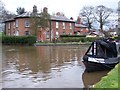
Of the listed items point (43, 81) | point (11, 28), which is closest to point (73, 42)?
point (11, 28)

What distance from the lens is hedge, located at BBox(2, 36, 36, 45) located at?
5394 cm

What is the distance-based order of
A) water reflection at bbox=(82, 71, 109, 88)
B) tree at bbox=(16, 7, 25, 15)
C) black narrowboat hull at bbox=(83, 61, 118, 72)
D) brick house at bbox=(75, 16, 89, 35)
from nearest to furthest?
water reflection at bbox=(82, 71, 109, 88) → black narrowboat hull at bbox=(83, 61, 118, 72) → brick house at bbox=(75, 16, 89, 35) → tree at bbox=(16, 7, 25, 15)

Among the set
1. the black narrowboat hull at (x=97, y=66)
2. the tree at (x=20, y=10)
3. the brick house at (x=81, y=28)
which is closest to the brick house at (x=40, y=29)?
the brick house at (x=81, y=28)

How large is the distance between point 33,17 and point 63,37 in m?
7.98

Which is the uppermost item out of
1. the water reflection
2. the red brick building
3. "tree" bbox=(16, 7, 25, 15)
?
"tree" bbox=(16, 7, 25, 15)

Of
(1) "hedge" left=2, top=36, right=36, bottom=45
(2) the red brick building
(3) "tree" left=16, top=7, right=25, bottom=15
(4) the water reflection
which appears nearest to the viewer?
(4) the water reflection

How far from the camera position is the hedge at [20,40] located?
53.9 metres

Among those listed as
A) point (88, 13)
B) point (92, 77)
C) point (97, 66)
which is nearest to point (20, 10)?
point (88, 13)

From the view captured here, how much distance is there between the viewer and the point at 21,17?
2682 inches

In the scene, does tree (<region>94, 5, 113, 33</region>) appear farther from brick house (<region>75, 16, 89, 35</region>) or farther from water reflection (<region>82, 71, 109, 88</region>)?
water reflection (<region>82, 71, 109, 88</region>)

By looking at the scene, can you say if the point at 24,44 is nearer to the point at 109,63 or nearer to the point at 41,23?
the point at 41,23

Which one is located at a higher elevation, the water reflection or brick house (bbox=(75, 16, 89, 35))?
brick house (bbox=(75, 16, 89, 35))

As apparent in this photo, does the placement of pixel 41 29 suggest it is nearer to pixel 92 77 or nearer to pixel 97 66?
pixel 97 66

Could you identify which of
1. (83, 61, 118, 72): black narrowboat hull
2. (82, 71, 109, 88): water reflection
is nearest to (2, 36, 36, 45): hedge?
(83, 61, 118, 72): black narrowboat hull
